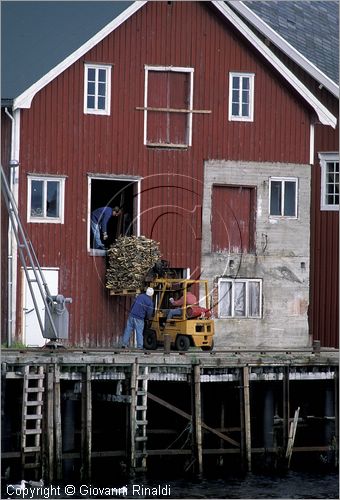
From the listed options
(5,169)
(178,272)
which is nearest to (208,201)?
(178,272)

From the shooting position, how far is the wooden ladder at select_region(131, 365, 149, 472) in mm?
37969

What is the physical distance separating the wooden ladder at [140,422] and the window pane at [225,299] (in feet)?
22.2

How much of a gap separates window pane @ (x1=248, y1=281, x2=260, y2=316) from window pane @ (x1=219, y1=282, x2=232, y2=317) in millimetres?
627

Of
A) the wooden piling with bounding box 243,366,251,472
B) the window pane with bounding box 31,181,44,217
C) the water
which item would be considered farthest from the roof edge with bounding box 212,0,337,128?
the water

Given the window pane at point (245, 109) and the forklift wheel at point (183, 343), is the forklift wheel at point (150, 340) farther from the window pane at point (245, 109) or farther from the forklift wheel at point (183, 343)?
the window pane at point (245, 109)

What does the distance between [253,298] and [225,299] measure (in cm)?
88

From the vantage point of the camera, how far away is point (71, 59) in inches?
1699

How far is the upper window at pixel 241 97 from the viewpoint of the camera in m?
45.6

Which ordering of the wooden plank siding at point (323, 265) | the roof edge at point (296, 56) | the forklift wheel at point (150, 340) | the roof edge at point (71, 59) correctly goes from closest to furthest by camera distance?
the forklift wheel at point (150, 340) < the roof edge at point (71, 59) < the wooden plank siding at point (323, 265) < the roof edge at point (296, 56)

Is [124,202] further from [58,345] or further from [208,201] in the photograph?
[58,345]

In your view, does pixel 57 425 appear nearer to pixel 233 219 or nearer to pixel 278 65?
pixel 233 219

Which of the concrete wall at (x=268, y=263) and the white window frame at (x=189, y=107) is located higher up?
the white window frame at (x=189, y=107)

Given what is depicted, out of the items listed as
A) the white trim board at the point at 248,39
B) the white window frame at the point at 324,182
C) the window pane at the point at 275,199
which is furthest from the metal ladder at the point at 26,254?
the white window frame at the point at 324,182

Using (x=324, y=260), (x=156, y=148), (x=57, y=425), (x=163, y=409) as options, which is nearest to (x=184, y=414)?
(x=163, y=409)
